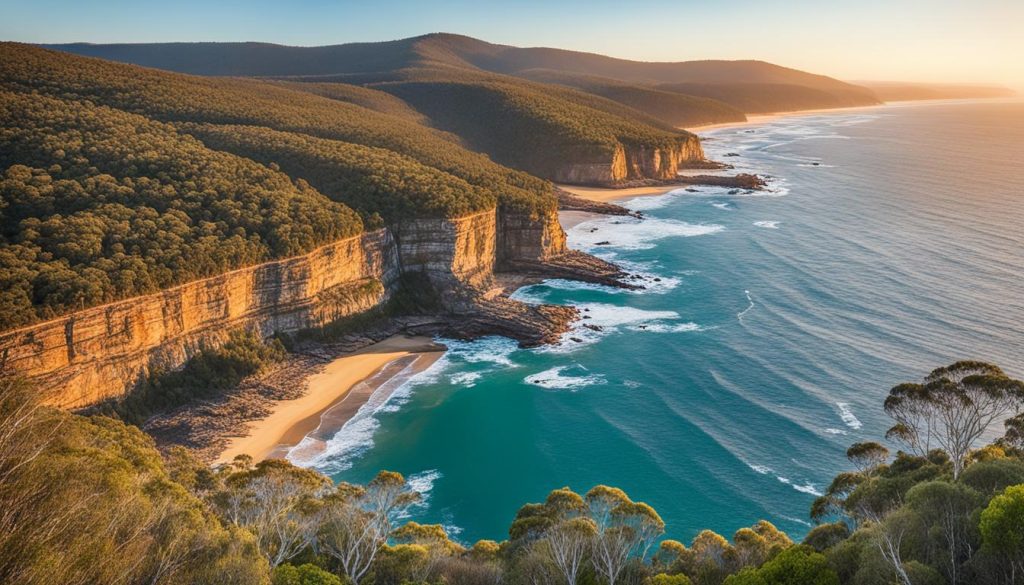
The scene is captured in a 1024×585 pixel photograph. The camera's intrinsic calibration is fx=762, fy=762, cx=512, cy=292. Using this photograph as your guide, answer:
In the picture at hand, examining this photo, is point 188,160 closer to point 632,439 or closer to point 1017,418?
point 632,439

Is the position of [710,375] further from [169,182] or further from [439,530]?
[169,182]

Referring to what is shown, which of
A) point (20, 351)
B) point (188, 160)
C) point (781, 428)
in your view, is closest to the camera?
point (20, 351)

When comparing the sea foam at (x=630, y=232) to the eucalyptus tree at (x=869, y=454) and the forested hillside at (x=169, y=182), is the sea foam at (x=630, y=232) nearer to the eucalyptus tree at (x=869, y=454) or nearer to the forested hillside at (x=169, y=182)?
the forested hillside at (x=169, y=182)

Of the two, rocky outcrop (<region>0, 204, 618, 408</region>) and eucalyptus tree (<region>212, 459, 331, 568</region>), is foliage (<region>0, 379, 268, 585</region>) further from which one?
rocky outcrop (<region>0, 204, 618, 408</region>)

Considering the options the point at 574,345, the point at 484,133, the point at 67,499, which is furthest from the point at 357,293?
the point at 484,133

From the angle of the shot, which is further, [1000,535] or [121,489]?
[121,489]

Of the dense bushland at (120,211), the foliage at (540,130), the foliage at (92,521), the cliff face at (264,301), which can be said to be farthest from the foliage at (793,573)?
the foliage at (540,130)

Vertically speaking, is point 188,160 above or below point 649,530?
above
